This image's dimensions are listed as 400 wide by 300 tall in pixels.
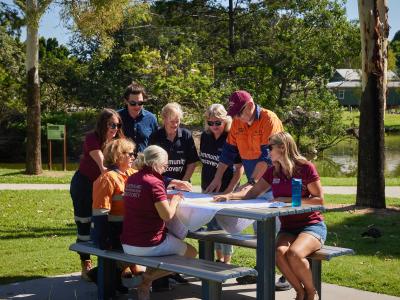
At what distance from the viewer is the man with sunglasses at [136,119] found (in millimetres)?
6666

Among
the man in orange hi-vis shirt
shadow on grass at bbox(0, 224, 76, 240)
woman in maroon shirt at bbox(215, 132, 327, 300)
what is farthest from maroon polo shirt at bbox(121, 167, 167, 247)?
shadow on grass at bbox(0, 224, 76, 240)

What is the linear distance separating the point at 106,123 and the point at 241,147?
1.35 m

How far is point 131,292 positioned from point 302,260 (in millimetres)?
1928

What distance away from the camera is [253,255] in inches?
309

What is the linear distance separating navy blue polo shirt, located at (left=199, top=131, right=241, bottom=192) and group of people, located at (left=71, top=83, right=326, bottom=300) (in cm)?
1

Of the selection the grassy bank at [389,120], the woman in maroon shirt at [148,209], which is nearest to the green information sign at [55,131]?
the woman in maroon shirt at [148,209]

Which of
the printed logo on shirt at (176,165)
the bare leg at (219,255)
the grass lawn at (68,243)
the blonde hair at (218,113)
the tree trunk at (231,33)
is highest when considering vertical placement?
the tree trunk at (231,33)

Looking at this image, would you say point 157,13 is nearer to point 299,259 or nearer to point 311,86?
point 311,86

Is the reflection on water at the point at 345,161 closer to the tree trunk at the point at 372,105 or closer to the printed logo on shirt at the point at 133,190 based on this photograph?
the tree trunk at the point at 372,105

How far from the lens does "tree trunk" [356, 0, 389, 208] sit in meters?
11.5

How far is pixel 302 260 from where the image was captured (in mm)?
5289

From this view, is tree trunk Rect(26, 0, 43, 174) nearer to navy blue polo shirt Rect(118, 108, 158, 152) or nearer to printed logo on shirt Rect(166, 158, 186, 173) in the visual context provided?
navy blue polo shirt Rect(118, 108, 158, 152)

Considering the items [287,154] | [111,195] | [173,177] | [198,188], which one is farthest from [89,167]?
[198,188]

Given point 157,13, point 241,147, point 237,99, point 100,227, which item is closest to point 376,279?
point 241,147
